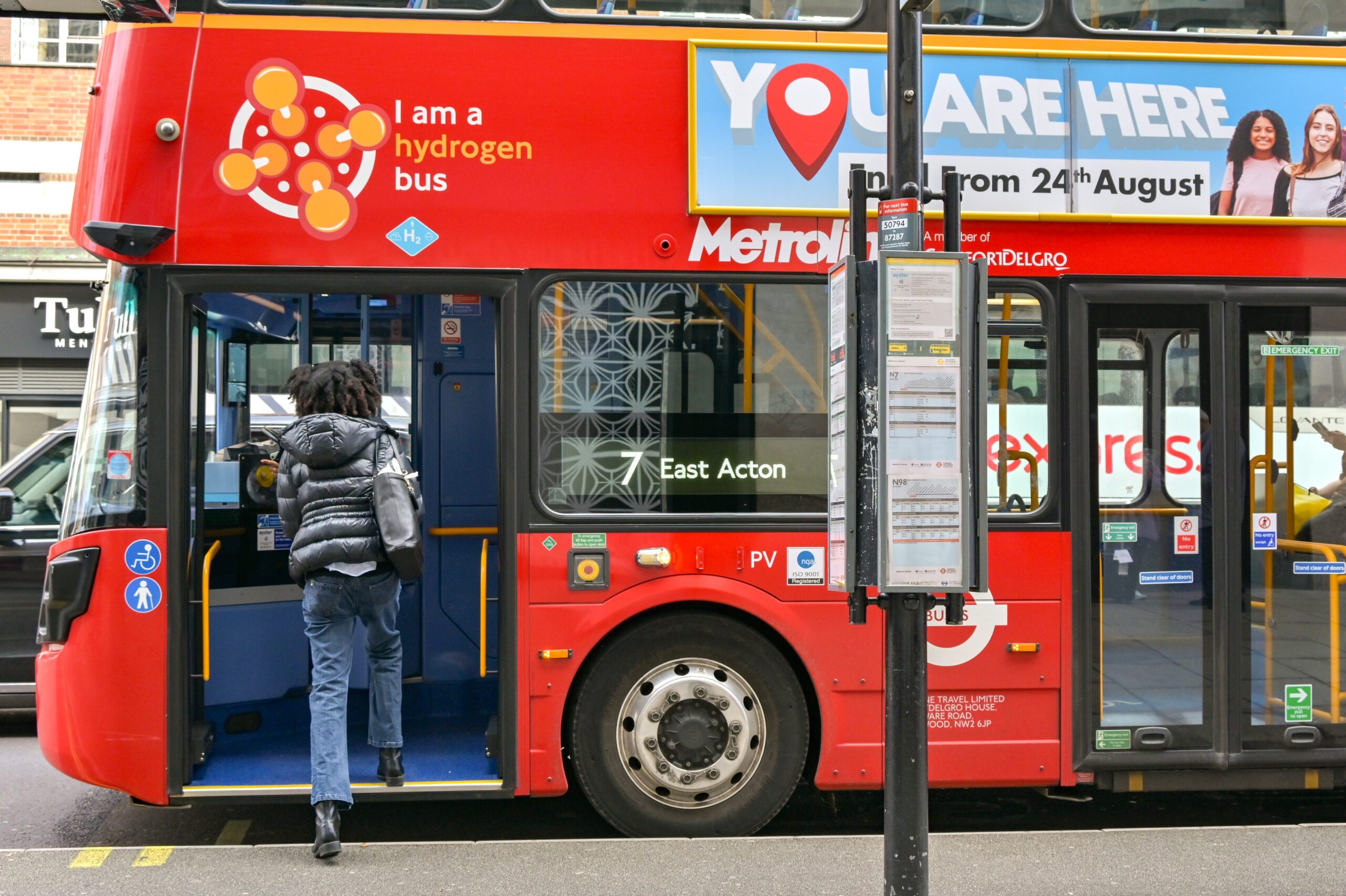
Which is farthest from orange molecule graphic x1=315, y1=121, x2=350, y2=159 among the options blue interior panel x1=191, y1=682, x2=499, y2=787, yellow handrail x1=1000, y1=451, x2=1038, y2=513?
yellow handrail x1=1000, y1=451, x2=1038, y2=513

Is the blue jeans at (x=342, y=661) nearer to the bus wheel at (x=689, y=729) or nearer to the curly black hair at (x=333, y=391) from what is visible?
the curly black hair at (x=333, y=391)

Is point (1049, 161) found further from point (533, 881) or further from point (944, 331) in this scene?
point (533, 881)

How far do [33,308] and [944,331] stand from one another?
45.5 ft

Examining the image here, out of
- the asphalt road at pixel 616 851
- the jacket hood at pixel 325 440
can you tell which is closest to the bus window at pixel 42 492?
the asphalt road at pixel 616 851

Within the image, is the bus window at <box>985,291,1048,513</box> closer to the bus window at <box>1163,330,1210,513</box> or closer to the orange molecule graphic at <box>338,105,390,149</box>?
the bus window at <box>1163,330,1210,513</box>

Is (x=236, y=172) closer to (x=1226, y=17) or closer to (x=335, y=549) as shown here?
(x=335, y=549)

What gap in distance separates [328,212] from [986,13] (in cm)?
288

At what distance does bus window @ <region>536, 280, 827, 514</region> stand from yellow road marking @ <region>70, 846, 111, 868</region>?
2178 millimetres

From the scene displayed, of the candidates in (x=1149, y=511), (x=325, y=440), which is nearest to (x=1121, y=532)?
(x=1149, y=511)

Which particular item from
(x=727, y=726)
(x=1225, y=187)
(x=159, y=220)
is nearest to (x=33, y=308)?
(x=159, y=220)

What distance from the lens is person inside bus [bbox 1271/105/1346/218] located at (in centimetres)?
490

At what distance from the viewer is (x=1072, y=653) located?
4.82m

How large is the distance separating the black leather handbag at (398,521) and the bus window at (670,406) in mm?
551

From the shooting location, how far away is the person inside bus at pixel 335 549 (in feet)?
14.8
